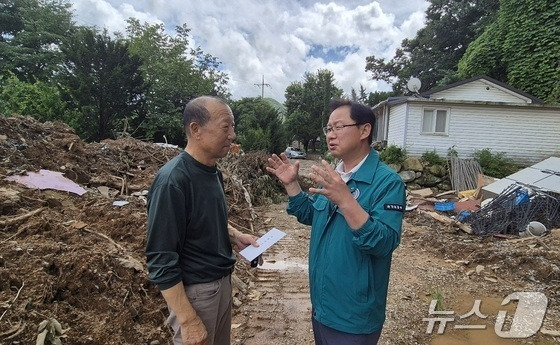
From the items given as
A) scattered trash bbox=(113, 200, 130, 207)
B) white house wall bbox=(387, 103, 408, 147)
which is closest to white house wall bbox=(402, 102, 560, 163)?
white house wall bbox=(387, 103, 408, 147)

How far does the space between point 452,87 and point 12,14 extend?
28725 mm

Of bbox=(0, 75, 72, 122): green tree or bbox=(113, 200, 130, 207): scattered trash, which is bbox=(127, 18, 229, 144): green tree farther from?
bbox=(113, 200, 130, 207): scattered trash

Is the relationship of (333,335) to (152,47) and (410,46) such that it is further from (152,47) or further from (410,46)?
(410,46)

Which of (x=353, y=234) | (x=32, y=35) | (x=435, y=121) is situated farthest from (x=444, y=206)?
(x=32, y=35)

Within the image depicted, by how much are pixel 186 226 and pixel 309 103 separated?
3502 cm

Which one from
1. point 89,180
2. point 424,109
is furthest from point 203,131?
point 424,109

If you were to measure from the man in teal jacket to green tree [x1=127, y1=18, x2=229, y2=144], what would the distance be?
16741 millimetres

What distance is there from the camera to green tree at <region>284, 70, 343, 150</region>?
34.1m

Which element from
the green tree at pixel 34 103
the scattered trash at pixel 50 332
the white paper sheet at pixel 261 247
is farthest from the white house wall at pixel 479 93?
the green tree at pixel 34 103

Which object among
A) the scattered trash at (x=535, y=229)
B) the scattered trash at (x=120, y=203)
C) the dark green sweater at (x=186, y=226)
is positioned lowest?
the scattered trash at (x=535, y=229)

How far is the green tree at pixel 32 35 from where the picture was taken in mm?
20156

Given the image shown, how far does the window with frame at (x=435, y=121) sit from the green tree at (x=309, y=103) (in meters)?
19.8

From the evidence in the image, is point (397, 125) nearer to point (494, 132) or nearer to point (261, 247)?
point (494, 132)

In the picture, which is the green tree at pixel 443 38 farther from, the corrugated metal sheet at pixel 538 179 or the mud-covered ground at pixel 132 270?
the mud-covered ground at pixel 132 270
